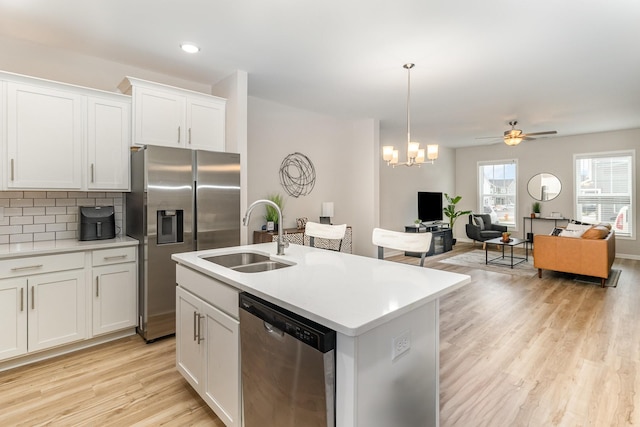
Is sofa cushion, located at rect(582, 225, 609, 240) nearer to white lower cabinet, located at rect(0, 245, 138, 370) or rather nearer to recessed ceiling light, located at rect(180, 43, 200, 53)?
recessed ceiling light, located at rect(180, 43, 200, 53)

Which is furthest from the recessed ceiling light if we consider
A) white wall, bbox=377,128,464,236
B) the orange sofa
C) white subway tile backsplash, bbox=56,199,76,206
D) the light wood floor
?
the orange sofa

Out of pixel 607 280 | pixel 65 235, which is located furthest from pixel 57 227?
pixel 607 280

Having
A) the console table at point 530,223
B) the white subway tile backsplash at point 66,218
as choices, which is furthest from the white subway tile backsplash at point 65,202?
the console table at point 530,223

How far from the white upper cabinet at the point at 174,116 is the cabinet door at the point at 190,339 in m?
1.74

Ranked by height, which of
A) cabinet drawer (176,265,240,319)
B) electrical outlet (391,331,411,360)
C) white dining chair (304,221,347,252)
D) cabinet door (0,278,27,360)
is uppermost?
white dining chair (304,221,347,252)

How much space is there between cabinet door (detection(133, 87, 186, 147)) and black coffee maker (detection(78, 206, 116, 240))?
72 cm

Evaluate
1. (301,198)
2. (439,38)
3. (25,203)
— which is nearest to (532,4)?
(439,38)

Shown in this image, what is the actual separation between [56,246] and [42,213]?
0.54m

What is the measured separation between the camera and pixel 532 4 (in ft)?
7.52

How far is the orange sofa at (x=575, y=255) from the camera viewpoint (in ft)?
15.0

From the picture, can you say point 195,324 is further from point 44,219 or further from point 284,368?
point 44,219

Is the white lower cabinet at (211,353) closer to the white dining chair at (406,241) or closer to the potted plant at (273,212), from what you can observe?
the white dining chair at (406,241)

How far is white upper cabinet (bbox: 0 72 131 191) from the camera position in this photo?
8.29ft

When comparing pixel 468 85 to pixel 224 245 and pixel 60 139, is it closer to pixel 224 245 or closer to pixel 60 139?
pixel 224 245
